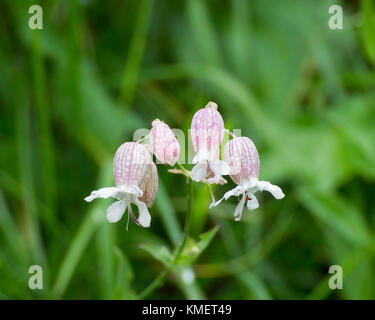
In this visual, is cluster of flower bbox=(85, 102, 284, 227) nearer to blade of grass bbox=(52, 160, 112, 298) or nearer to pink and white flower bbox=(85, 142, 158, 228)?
pink and white flower bbox=(85, 142, 158, 228)

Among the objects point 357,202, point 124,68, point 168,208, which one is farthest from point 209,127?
point 124,68

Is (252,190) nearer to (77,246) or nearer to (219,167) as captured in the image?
(219,167)

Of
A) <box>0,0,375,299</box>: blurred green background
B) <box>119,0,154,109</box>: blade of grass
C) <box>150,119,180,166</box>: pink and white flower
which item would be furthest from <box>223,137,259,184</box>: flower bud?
<box>119,0,154,109</box>: blade of grass

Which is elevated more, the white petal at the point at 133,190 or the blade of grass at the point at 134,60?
the blade of grass at the point at 134,60

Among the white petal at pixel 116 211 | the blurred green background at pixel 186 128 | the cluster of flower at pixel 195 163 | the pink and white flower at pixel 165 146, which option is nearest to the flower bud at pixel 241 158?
the cluster of flower at pixel 195 163

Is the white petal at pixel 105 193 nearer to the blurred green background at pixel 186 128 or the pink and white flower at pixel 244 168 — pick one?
the pink and white flower at pixel 244 168

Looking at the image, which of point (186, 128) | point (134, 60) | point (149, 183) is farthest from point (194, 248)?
point (134, 60)
